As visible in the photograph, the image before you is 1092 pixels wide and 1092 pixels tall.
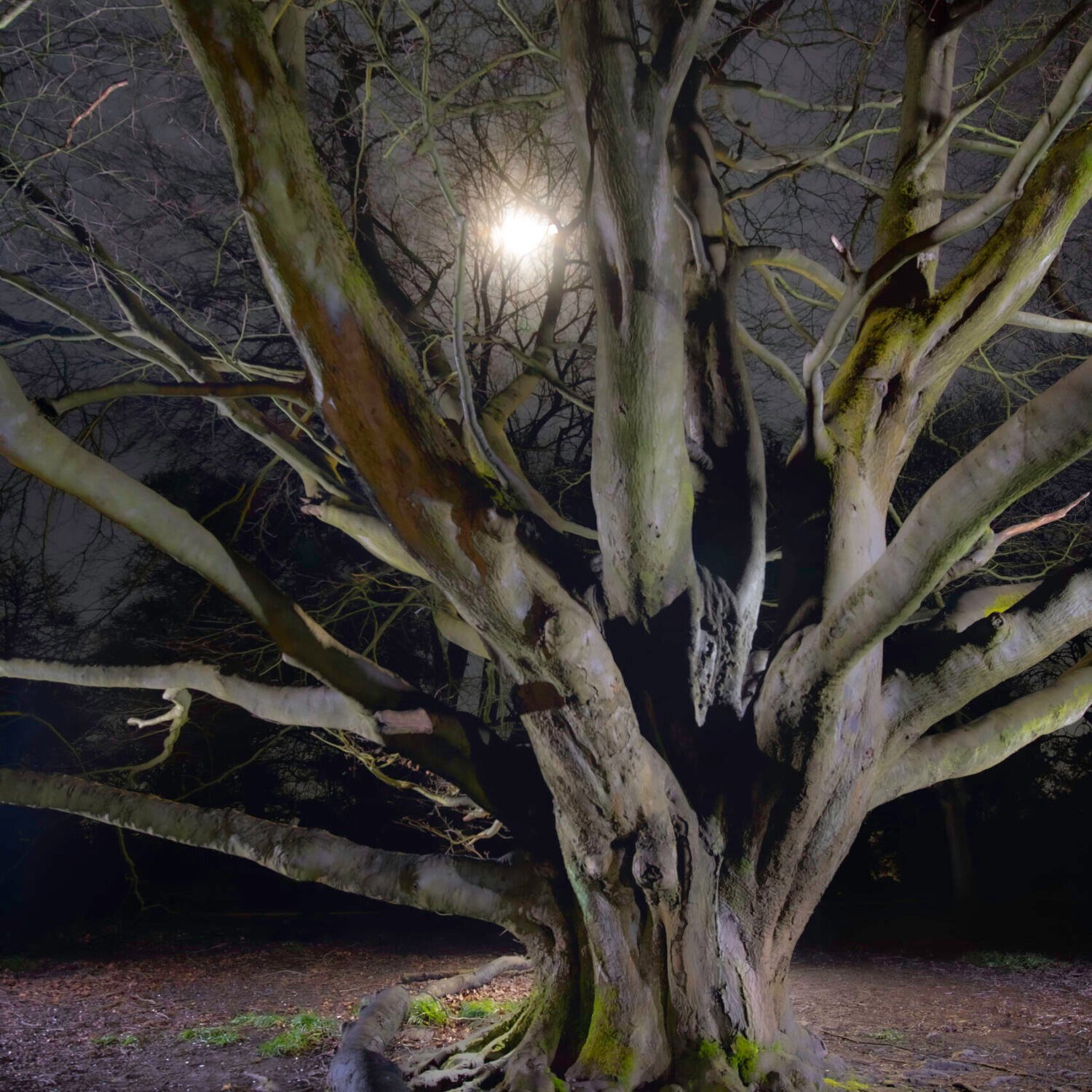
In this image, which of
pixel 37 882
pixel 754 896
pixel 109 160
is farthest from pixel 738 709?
pixel 37 882

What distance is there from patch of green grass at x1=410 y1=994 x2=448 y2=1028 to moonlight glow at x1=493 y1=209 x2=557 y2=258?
208 inches

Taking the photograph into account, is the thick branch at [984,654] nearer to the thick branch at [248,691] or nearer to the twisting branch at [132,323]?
the thick branch at [248,691]

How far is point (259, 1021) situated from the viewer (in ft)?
18.4

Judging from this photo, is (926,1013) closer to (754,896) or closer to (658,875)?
(754,896)

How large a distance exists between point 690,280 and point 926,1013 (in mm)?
5590

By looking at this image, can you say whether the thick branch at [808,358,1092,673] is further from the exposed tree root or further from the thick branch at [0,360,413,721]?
the exposed tree root

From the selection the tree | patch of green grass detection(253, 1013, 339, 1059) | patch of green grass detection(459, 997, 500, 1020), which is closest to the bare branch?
the tree

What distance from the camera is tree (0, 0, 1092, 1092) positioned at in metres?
3.04

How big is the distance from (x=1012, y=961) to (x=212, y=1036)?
Result: 311 inches

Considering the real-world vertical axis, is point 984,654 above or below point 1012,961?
above

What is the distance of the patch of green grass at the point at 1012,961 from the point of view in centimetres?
823

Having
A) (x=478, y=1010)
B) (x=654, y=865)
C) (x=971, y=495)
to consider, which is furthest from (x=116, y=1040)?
(x=971, y=495)

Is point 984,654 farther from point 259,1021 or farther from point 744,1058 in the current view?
point 259,1021

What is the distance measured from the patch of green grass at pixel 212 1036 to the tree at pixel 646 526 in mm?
1136
